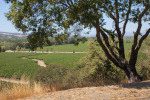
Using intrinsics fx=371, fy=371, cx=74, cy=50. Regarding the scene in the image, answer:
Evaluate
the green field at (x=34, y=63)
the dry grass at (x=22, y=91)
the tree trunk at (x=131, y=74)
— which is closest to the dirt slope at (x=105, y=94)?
the dry grass at (x=22, y=91)

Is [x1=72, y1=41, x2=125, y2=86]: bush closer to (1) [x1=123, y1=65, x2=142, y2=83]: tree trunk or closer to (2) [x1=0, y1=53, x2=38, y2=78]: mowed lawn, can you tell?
(1) [x1=123, y1=65, x2=142, y2=83]: tree trunk

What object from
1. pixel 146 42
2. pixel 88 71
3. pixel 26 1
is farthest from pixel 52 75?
pixel 26 1

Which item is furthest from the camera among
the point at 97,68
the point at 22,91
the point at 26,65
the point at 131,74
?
the point at 26,65

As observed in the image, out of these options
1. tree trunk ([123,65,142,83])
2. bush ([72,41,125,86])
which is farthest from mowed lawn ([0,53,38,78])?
tree trunk ([123,65,142,83])

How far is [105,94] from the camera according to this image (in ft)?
Answer: 40.7

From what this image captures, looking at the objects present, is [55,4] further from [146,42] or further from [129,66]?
[146,42]

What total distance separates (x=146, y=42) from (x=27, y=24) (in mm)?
18163

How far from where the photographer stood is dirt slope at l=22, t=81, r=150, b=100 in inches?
471

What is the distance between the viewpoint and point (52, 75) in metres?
30.8

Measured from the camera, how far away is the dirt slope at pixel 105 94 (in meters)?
12.0

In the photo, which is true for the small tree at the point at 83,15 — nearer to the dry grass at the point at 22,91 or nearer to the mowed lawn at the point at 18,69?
the dry grass at the point at 22,91

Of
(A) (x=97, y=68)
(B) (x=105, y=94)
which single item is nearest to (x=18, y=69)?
(A) (x=97, y=68)

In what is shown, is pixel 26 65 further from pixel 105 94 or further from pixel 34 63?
pixel 105 94

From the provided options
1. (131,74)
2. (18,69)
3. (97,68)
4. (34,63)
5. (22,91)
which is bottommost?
(18,69)
